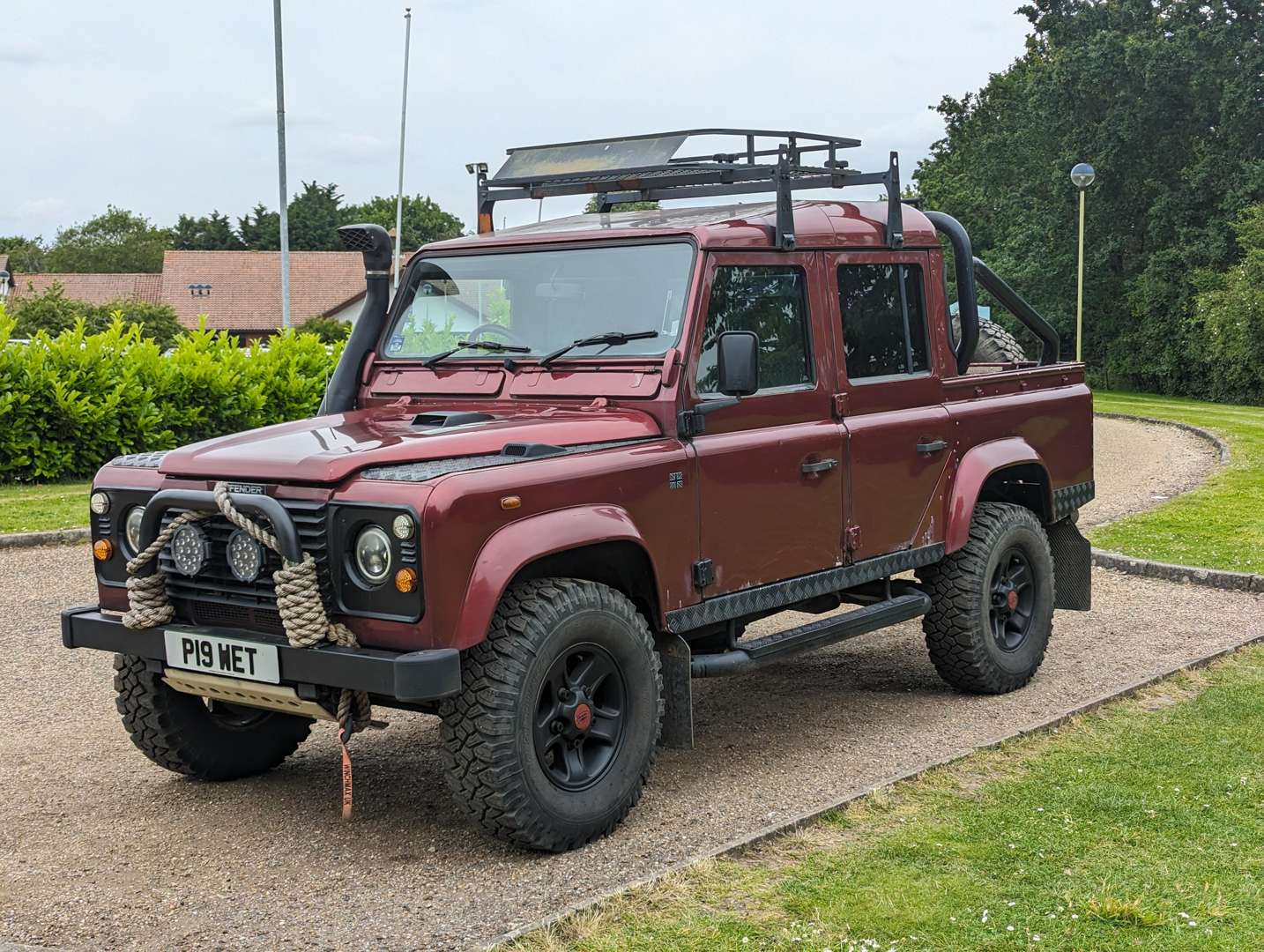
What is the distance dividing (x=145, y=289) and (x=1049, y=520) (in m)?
83.1

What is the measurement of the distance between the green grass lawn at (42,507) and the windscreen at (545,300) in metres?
7.45

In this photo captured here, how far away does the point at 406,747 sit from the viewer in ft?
22.0

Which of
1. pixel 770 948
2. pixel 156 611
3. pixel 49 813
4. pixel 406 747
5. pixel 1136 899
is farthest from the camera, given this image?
pixel 406 747

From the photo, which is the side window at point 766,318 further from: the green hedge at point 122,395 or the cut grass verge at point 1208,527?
the green hedge at point 122,395

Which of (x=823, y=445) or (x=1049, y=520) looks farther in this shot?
(x=1049, y=520)

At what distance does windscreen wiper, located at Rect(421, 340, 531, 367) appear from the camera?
6219mm

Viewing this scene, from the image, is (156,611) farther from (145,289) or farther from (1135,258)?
(145,289)

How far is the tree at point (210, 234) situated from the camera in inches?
3634

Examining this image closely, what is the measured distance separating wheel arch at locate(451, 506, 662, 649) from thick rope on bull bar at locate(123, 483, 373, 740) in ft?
1.42

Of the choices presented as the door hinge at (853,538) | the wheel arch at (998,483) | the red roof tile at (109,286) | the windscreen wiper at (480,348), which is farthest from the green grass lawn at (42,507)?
the red roof tile at (109,286)

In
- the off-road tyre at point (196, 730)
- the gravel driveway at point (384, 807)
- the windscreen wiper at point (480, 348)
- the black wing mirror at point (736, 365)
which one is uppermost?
the windscreen wiper at point (480, 348)

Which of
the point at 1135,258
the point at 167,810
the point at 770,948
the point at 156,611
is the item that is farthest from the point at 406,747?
the point at 1135,258

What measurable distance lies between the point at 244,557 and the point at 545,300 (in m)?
1.84

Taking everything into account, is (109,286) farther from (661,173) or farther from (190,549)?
(190,549)
